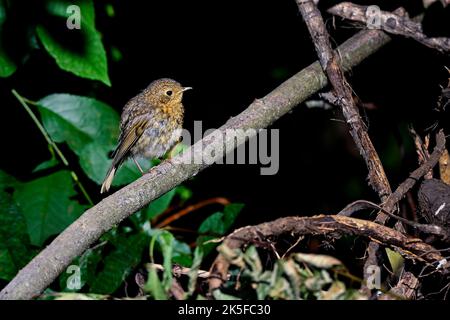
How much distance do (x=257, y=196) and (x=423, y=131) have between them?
1.65 meters

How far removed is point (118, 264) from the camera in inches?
120

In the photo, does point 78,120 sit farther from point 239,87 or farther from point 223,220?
point 239,87

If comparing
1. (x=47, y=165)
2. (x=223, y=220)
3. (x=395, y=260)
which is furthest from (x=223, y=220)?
(x=395, y=260)

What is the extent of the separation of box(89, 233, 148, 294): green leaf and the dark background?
0.98 metres

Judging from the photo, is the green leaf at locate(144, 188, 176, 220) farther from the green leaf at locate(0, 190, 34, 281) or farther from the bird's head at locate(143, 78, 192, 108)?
the bird's head at locate(143, 78, 192, 108)

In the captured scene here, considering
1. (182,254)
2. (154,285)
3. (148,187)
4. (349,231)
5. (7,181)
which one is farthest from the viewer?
(7,181)

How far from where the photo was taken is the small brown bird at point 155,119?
14.4 ft

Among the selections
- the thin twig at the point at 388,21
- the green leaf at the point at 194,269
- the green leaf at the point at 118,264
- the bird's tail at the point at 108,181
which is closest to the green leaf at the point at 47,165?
the bird's tail at the point at 108,181

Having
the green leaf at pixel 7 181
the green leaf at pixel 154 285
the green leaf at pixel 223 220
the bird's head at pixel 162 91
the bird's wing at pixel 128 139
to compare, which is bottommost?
the green leaf at pixel 223 220

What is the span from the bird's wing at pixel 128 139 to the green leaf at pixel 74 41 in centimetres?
62

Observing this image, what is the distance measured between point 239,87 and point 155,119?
26.1 inches

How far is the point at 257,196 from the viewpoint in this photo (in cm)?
482

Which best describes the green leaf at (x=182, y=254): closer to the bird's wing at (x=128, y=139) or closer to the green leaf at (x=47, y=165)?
the bird's wing at (x=128, y=139)

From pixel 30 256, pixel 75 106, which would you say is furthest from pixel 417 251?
pixel 75 106
